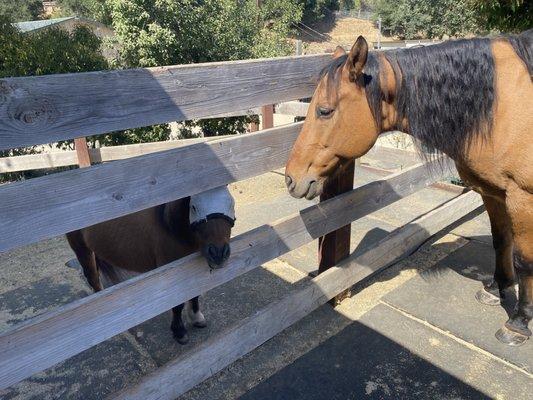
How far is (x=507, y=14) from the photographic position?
565 centimetres

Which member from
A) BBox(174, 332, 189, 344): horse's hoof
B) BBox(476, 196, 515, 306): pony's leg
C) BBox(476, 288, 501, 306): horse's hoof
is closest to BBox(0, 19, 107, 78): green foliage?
BBox(174, 332, 189, 344): horse's hoof

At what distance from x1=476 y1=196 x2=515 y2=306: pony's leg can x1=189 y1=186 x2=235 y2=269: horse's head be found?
200 cm

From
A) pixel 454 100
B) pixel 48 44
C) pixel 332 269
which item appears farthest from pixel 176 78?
pixel 48 44

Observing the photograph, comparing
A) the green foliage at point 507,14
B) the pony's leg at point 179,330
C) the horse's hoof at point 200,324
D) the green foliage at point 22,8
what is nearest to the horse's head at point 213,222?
the pony's leg at point 179,330

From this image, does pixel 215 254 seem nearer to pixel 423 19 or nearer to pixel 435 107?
pixel 435 107

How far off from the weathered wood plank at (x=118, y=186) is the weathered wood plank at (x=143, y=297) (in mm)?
345

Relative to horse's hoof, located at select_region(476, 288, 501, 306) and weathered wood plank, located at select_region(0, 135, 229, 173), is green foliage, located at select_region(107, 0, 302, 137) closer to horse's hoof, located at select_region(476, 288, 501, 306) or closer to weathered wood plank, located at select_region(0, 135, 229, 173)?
weathered wood plank, located at select_region(0, 135, 229, 173)

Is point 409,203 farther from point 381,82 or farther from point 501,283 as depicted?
point 381,82

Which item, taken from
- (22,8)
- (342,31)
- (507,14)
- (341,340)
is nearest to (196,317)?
(341,340)

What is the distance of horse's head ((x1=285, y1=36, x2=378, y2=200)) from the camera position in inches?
79.7

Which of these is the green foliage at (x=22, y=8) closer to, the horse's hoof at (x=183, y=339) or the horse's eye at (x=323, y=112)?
the horse's hoof at (x=183, y=339)

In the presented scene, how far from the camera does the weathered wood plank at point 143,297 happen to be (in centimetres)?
148

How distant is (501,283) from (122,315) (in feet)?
8.93

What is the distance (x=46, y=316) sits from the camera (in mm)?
1505
